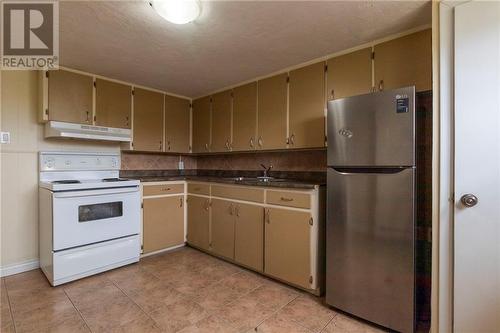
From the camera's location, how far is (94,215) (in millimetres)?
2426

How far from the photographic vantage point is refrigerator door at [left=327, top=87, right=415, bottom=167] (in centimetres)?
155

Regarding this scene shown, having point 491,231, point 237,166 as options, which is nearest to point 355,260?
point 491,231

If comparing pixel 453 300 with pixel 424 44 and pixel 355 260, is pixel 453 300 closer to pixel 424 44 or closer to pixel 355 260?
pixel 355 260

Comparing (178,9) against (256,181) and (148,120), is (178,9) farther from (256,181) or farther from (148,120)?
(148,120)

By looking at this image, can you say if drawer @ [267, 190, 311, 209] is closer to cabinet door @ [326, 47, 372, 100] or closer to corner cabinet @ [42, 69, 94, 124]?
cabinet door @ [326, 47, 372, 100]

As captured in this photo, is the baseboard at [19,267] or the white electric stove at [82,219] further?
the baseboard at [19,267]

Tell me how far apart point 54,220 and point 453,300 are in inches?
117

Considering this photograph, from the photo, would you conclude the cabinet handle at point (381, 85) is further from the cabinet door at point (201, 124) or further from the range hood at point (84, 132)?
the range hood at point (84, 132)

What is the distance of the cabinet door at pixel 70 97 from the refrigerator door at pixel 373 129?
8.20 ft

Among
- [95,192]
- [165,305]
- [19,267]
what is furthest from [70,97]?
[165,305]

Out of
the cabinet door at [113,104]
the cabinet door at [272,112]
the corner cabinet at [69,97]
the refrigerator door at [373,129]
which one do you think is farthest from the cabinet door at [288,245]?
the corner cabinet at [69,97]

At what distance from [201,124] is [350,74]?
2.11 metres

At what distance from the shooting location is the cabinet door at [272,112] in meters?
2.56

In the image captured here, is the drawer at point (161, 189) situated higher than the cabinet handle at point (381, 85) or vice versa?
the cabinet handle at point (381, 85)
